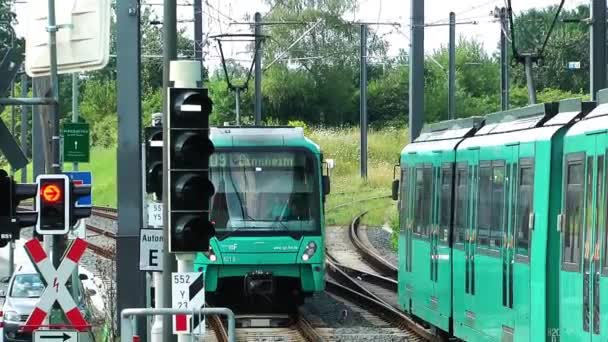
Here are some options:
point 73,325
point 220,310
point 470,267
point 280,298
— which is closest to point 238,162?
point 280,298

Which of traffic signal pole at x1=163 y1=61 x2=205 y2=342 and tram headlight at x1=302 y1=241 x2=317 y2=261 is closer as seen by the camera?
traffic signal pole at x1=163 y1=61 x2=205 y2=342

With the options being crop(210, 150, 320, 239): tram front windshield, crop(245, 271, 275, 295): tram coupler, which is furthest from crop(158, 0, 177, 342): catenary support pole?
crop(210, 150, 320, 239): tram front windshield

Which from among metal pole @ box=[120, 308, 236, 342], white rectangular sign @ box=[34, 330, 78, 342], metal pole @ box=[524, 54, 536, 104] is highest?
metal pole @ box=[524, 54, 536, 104]

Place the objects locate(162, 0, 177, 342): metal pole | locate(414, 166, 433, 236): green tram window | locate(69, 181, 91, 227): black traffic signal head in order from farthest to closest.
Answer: locate(414, 166, 433, 236): green tram window < locate(69, 181, 91, 227): black traffic signal head < locate(162, 0, 177, 342): metal pole

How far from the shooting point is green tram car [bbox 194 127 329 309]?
23828 mm

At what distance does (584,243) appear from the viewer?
1217 cm

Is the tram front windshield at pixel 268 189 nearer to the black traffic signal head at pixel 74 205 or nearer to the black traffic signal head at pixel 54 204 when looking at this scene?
the black traffic signal head at pixel 74 205

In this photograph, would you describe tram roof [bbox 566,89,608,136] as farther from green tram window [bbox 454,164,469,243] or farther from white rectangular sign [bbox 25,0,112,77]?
white rectangular sign [bbox 25,0,112,77]

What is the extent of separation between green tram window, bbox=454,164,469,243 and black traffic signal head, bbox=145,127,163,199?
432cm

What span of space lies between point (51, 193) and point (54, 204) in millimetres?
121

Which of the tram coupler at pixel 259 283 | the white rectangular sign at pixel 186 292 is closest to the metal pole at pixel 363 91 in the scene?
the tram coupler at pixel 259 283

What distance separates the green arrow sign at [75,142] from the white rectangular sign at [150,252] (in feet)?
35.4

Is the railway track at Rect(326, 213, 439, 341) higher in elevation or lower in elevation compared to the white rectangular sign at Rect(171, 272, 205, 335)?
lower

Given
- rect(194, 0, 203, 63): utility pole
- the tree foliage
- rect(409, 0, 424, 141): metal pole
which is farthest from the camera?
the tree foliage
